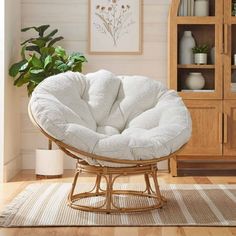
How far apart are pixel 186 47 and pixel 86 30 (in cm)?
101

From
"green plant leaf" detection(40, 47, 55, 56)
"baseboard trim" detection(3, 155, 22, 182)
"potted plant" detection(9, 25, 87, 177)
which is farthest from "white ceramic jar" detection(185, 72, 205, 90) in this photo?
"baseboard trim" detection(3, 155, 22, 182)

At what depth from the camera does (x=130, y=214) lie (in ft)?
10.4

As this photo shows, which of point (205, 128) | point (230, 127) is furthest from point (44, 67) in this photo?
point (230, 127)

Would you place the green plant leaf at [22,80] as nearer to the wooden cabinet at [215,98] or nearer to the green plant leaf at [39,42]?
the green plant leaf at [39,42]

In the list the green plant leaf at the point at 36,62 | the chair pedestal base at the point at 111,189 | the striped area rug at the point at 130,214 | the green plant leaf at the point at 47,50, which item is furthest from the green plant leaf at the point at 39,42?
the chair pedestal base at the point at 111,189

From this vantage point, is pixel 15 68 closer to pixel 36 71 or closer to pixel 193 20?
pixel 36 71

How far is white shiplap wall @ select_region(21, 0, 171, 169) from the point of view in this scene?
5.22m

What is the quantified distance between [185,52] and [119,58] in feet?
2.23

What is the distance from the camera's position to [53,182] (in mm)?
4457

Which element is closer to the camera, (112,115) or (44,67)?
(112,115)

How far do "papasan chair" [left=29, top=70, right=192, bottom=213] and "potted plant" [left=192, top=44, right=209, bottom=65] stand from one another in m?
1.35

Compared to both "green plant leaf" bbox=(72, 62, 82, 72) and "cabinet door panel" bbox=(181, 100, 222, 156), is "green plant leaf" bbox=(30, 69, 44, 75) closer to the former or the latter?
"green plant leaf" bbox=(72, 62, 82, 72)

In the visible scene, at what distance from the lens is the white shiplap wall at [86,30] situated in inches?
206

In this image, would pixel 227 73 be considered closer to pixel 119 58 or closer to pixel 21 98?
pixel 119 58
